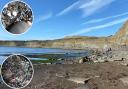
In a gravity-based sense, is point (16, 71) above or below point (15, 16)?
below

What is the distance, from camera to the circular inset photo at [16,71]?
436 centimetres

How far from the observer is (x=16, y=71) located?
450 centimetres

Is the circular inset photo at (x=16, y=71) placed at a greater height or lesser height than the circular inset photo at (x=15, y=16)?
lesser

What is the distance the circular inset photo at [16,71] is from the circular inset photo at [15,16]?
543mm

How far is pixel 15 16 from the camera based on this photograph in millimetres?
3883

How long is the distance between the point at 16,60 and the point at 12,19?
2.78 feet

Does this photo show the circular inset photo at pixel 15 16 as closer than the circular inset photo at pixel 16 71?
Yes

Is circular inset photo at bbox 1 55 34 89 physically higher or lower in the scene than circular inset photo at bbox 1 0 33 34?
lower

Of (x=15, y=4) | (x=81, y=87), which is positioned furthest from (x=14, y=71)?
(x=81, y=87)

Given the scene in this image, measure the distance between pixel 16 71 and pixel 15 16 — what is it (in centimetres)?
105

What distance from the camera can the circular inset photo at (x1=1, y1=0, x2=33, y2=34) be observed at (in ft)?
12.8

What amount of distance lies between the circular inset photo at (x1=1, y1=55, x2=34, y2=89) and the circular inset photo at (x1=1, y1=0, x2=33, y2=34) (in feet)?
1.78

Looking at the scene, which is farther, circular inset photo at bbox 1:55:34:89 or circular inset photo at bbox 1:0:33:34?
circular inset photo at bbox 1:55:34:89

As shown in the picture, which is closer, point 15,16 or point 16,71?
point 15,16
